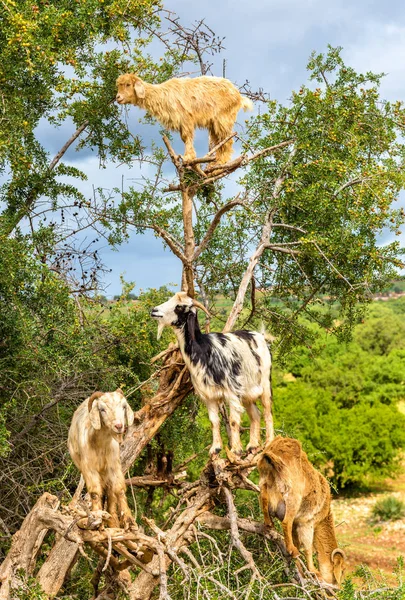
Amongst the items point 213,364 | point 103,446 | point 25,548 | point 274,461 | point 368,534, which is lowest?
point 368,534

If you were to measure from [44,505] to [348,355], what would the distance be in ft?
99.2

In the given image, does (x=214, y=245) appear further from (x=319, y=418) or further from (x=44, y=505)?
(x=319, y=418)

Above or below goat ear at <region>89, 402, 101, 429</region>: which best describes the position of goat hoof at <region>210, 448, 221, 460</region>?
below

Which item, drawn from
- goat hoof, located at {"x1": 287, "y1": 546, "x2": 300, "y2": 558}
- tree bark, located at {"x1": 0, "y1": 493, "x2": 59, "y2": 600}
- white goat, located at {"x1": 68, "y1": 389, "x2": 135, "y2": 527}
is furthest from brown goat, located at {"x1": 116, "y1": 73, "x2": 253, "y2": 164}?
goat hoof, located at {"x1": 287, "y1": 546, "x2": 300, "y2": 558}

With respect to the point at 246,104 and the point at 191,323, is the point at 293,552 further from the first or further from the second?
the point at 246,104

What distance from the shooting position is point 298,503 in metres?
5.72

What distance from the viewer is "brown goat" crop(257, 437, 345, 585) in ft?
18.6

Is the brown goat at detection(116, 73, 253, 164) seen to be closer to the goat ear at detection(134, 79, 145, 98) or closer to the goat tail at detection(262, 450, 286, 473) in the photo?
the goat ear at detection(134, 79, 145, 98)

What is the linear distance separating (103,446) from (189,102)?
4364mm

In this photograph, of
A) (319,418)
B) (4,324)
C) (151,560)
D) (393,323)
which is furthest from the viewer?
(393,323)

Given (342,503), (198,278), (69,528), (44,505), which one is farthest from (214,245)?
(342,503)

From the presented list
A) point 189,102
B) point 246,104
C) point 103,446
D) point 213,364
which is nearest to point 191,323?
point 213,364

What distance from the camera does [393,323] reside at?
43500mm

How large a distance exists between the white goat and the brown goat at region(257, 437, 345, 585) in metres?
1.14
